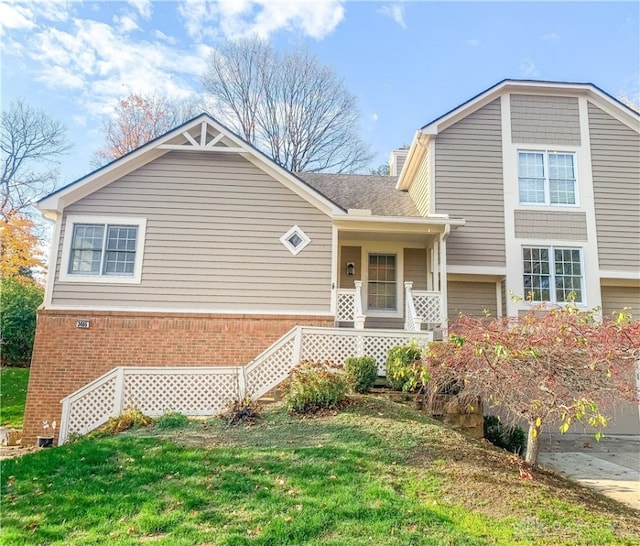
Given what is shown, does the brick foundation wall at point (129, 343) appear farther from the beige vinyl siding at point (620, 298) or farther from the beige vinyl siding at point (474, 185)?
the beige vinyl siding at point (620, 298)

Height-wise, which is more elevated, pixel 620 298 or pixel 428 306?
pixel 620 298

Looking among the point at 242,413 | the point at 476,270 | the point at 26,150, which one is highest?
the point at 26,150

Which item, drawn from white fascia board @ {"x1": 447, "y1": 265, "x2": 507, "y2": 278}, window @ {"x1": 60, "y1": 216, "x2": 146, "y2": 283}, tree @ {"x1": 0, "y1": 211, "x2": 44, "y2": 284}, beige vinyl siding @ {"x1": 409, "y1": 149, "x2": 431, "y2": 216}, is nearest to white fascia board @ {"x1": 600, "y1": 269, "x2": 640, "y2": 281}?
white fascia board @ {"x1": 447, "y1": 265, "x2": 507, "y2": 278}

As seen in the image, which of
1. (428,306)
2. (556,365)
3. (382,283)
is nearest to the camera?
(556,365)

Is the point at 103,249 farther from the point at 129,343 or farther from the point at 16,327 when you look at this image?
the point at 16,327

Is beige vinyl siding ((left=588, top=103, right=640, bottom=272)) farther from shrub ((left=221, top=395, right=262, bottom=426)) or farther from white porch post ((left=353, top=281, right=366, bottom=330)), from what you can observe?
shrub ((left=221, top=395, right=262, bottom=426))

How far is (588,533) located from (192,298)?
320 inches

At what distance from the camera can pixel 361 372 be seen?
7.94 meters

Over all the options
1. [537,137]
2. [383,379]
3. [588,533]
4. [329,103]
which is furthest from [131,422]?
[329,103]

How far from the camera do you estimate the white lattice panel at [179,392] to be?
7.99m

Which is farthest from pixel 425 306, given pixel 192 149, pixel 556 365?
pixel 192 149

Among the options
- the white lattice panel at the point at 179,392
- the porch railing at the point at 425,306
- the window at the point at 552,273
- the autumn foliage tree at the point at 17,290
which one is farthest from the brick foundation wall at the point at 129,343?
the autumn foliage tree at the point at 17,290

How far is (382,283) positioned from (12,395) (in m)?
11.5

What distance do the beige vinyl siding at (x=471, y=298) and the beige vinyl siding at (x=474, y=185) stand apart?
77 cm
